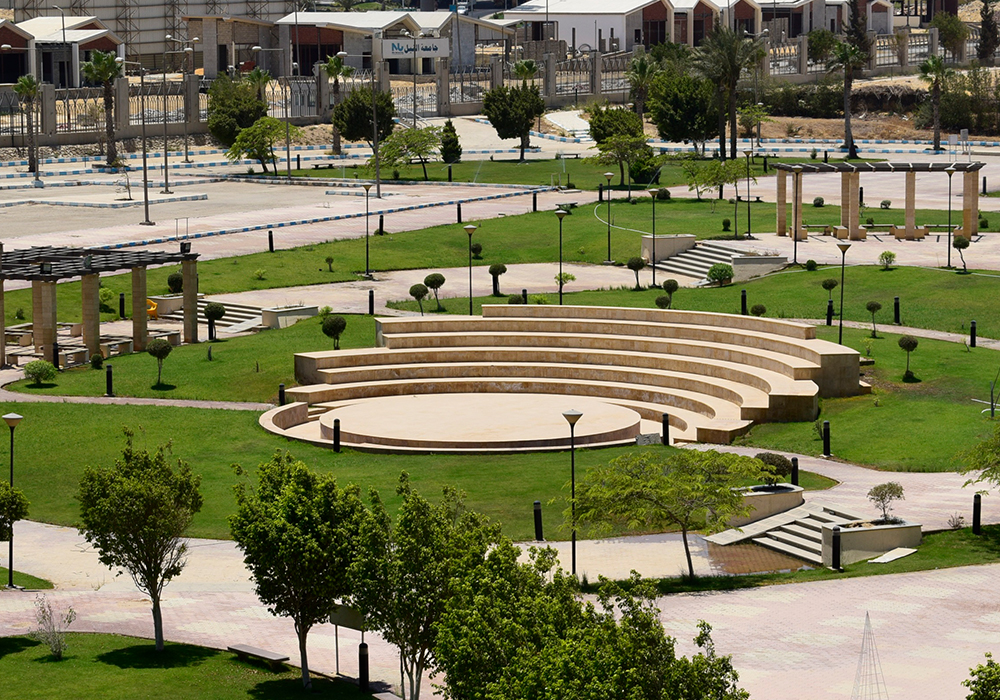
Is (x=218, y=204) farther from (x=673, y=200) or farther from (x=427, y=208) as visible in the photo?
(x=673, y=200)

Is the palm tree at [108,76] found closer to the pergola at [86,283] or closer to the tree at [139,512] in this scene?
the pergola at [86,283]

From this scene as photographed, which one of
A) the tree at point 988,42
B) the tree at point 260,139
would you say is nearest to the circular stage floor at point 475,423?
the tree at point 260,139

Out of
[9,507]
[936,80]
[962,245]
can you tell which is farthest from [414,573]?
[936,80]

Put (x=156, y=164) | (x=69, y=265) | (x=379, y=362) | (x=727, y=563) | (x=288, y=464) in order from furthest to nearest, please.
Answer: (x=156, y=164) → (x=69, y=265) → (x=379, y=362) → (x=727, y=563) → (x=288, y=464)

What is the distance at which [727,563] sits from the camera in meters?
32.9

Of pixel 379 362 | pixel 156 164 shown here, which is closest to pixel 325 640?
pixel 379 362

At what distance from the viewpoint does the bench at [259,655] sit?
2652cm

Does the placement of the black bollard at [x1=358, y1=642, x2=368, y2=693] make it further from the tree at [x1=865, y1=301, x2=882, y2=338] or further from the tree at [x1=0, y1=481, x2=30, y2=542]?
the tree at [x1=865, y1=301, x2=882, y2=338]

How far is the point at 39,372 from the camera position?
5044cm

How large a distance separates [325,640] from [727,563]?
9.13 metres

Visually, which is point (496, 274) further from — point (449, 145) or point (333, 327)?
point (449, 145)

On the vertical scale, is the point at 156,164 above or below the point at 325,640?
above

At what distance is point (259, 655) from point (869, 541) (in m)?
13.2

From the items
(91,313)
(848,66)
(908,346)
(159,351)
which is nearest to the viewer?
(908,346)
